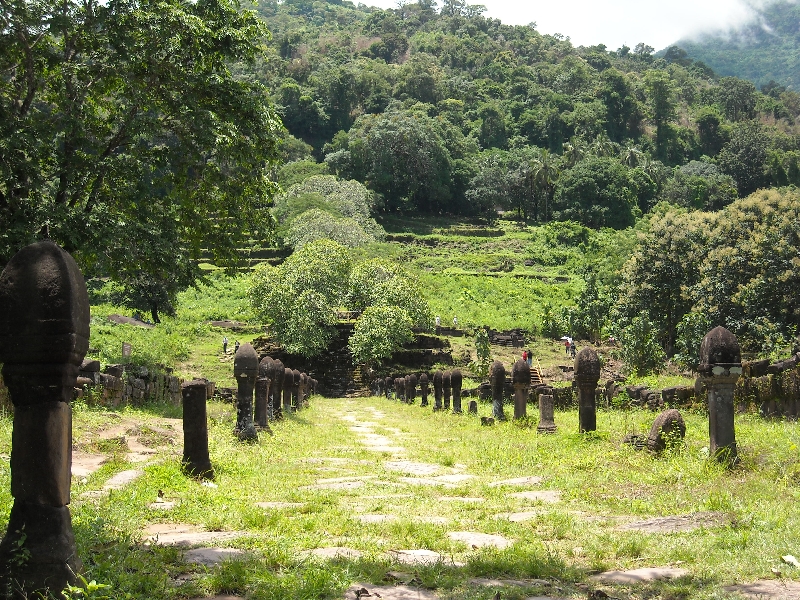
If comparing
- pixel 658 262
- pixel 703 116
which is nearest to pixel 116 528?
pixel 658 262

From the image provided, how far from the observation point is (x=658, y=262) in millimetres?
36031

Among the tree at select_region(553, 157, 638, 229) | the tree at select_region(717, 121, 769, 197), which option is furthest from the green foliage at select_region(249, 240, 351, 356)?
the tree at select_region(717, 121, 769, 197)

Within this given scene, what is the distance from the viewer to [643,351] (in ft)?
97.2

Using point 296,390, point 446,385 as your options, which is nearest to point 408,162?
point 446,385

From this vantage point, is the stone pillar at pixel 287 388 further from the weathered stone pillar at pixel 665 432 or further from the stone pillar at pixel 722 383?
the stone pillar at pixel 722 383

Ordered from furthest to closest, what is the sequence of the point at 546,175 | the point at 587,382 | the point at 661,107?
the point at 661,107
the point at 546,175
the point at 587,382

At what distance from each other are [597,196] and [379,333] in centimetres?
5685

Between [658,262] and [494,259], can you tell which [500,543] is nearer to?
[658,262]

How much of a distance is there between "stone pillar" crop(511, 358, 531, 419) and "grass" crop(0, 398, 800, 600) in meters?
3.48

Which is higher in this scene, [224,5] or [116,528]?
[224,5]

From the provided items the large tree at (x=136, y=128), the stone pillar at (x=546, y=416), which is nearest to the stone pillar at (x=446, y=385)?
the stone pillar at (x=546, y=416)

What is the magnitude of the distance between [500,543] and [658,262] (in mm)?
31996

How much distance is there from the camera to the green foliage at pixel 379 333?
37.6 meters

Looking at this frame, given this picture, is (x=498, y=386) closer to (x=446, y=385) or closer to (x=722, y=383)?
(x=446, y=385)
